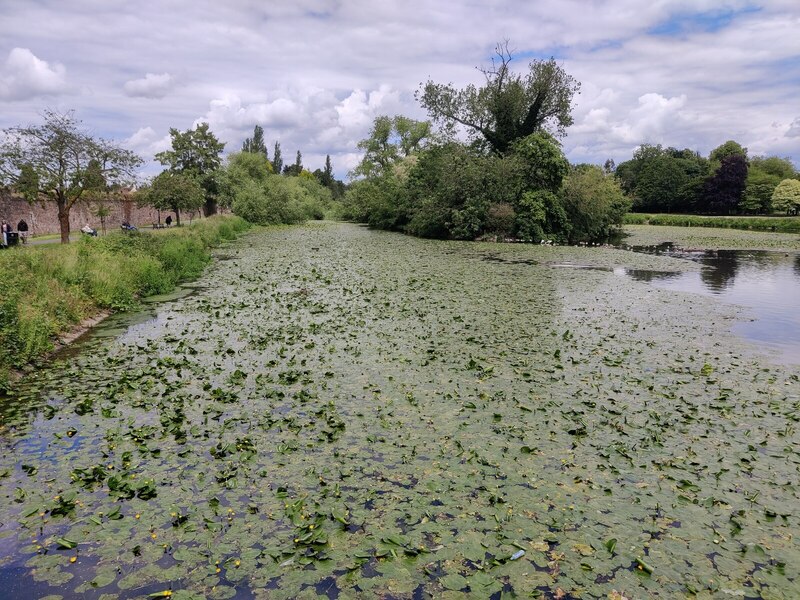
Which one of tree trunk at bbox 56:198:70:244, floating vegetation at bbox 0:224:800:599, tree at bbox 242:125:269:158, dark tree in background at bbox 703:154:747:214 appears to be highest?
tree at bbox 242:125:269:158

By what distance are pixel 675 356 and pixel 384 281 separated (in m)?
10.9

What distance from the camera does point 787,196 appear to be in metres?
63.6

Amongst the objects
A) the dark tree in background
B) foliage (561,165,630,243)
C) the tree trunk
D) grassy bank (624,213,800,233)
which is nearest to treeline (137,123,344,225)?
the tree trunk

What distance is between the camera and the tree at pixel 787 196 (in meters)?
63.5

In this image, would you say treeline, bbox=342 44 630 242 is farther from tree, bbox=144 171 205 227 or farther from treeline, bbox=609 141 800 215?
treeline, bbox=609 141 800 215

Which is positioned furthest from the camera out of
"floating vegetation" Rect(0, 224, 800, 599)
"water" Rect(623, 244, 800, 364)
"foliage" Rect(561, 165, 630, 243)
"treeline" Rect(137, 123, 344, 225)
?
"treeline" Rect(137, 123, 344, 225)

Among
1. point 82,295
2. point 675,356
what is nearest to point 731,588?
point 675,356

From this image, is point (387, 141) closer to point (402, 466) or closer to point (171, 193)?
point (171, 193)

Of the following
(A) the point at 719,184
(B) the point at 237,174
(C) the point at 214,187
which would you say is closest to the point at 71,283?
(C) the point at 214,187

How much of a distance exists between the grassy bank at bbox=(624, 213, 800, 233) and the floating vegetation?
178 ft

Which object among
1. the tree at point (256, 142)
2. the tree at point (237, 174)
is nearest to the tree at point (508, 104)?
the tree at point (237, 174)

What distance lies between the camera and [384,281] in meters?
19.2

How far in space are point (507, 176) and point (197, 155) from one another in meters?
31.0

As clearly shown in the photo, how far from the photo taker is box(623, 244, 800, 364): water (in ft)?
39.3
